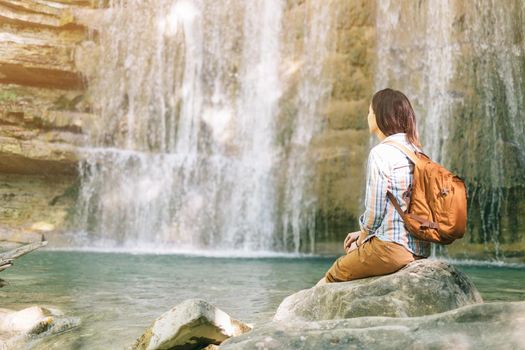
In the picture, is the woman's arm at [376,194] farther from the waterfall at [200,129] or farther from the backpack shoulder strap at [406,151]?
the waterfall at [200,129]

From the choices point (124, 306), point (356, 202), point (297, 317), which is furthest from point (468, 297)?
point (356, 202)

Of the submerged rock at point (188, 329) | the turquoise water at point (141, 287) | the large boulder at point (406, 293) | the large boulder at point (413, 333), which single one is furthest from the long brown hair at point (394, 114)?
the turquoise water at point (141, 287)

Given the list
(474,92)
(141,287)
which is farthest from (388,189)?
(474,92)

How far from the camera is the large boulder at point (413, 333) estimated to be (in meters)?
2.19

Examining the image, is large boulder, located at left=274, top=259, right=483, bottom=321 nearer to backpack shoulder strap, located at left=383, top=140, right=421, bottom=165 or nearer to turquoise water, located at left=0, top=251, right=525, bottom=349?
backpack shoulder strap, located at left=383, top=140, right=421, bottom=165

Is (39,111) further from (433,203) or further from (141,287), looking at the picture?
(433,203)

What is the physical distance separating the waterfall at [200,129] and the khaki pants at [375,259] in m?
10.1

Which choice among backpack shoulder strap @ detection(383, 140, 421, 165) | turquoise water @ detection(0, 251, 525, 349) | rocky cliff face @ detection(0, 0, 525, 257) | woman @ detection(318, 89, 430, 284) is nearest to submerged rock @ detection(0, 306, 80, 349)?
turquoise water @ detection(0, 251, 525, 349)

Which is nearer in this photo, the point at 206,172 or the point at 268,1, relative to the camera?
the point at 206,172

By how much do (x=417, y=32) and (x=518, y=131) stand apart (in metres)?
3.33

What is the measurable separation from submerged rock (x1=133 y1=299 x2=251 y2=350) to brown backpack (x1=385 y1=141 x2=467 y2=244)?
4.16 feet

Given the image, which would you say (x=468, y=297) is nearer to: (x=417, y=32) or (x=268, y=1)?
(x=417, y=32)

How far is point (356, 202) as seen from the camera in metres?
13.7

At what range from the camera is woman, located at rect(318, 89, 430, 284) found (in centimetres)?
335
